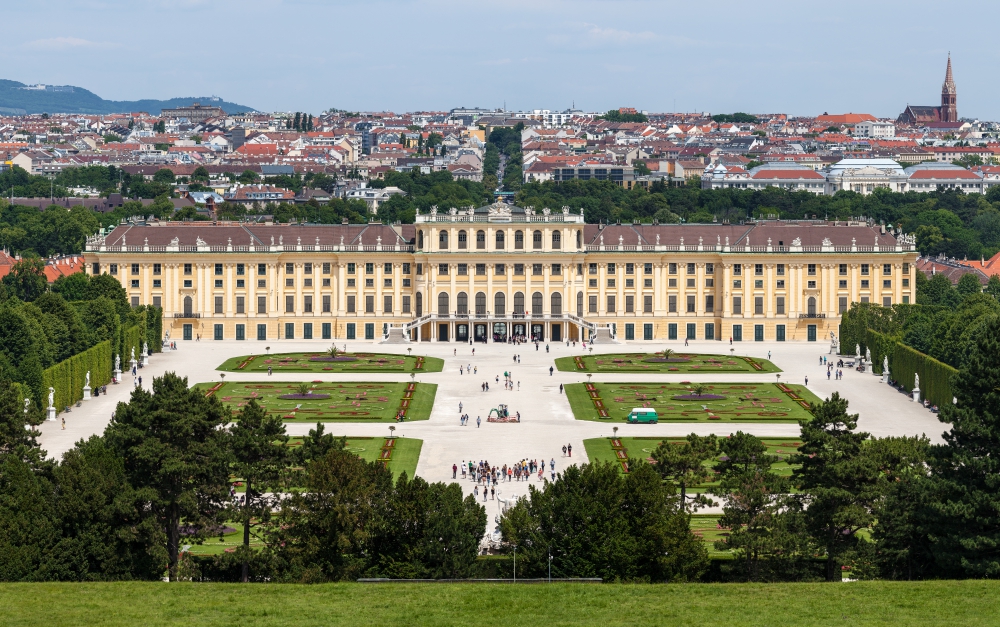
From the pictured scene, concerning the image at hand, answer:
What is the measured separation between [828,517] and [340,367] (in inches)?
2188

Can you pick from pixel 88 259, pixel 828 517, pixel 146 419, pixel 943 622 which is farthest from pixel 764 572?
pixel 88 259

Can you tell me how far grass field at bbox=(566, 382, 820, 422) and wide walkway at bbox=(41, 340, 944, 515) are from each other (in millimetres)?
1349

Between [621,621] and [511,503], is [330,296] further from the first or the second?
[621,621]

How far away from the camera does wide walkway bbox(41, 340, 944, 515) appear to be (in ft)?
242

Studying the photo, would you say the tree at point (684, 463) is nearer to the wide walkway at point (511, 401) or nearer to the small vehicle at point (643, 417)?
the wide walkway at point (511, 401)

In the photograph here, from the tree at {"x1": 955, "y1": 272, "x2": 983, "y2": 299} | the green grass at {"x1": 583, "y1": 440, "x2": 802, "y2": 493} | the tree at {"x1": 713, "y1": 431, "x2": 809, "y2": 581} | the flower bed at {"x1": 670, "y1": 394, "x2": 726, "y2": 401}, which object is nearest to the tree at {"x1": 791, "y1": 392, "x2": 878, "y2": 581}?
the tree at {"x1": 713, "y1": 431, "x2": 809, "y2": 581}

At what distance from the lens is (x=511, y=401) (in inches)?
3487

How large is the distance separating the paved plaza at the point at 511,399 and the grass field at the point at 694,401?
4.15 ft

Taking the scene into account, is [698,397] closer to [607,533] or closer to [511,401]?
[511,401]

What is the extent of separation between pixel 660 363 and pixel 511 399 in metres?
17.8

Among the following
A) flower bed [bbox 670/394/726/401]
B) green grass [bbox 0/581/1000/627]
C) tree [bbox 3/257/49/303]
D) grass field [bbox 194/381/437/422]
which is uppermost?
tree [bbox 3/257/49/303]

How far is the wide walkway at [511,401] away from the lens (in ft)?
242

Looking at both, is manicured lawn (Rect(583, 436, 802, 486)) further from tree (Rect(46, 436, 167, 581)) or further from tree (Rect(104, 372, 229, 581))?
tree (Rect(46, 436, 167, 581))

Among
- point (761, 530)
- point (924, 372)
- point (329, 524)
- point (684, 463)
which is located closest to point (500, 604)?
point (329, 524)
